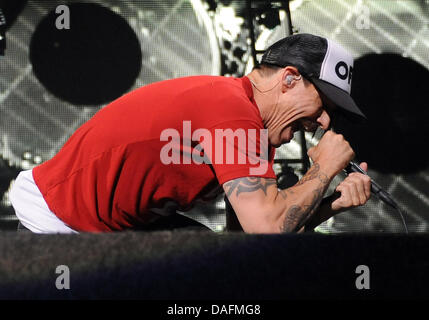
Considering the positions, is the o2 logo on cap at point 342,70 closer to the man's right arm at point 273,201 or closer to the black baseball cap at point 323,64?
the black baseball cap at point 323,64

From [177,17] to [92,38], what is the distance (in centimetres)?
48

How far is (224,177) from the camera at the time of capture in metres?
1.18

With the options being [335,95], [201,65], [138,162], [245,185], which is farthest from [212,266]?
[201,65]

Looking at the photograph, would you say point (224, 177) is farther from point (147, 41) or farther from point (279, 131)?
point (147, 41)

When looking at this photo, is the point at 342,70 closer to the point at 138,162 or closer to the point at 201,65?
the point at 138,162

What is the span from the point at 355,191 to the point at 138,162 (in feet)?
1.81

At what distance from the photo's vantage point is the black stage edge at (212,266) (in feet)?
1.69

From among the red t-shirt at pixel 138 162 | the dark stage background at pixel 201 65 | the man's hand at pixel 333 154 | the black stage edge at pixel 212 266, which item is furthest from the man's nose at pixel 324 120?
the dark stage background at pixel 201 65

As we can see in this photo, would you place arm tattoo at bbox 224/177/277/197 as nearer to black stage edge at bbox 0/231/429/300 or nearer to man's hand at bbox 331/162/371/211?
man's hand at bbox 331/162/371/211

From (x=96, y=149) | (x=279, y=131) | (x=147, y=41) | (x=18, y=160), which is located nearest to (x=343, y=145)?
(x=279, y=131)

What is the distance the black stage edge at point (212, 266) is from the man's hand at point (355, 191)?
893 mm

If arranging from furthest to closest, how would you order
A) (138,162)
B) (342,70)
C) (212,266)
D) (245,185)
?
(342,70)
(138,162)
(245,185)
(212,266)

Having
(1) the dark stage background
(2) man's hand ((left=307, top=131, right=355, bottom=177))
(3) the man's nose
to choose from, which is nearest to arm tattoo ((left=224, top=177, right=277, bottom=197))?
(2) man's hand ((left=307, top=131, right=355, bottom=177))

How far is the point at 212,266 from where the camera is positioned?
531 mm
